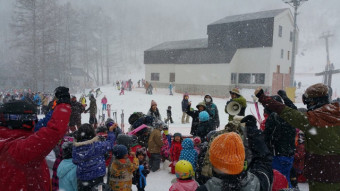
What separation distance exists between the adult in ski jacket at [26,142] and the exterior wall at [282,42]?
26.4 metres

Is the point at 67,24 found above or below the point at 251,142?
above

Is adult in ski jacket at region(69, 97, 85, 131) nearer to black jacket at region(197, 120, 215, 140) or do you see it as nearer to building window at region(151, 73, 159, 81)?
black jacket at region(197, 120, 215, 140)

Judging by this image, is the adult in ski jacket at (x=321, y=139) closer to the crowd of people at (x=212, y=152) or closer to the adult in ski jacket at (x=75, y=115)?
the crowd of people at (x=212, y=152)

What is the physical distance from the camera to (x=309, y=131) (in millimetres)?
2438

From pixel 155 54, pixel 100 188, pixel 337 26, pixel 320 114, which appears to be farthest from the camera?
pixel 337 26

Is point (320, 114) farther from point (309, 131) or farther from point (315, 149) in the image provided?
point (315, 149)

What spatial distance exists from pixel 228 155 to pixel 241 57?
89.8ft

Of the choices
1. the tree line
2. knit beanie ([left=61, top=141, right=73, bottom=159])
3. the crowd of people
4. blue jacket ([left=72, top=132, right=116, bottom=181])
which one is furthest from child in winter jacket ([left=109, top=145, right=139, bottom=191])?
the tree line

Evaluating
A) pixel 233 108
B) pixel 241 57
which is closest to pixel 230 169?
pixel 233 108

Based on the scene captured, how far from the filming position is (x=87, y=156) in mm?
3262

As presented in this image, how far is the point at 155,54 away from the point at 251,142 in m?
32.4

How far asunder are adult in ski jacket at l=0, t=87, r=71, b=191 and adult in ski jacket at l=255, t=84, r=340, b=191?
2.09 meters

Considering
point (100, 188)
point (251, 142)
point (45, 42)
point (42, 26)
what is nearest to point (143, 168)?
point (100, 188)

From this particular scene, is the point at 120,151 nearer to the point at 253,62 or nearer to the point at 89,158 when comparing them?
the point at 89,158
